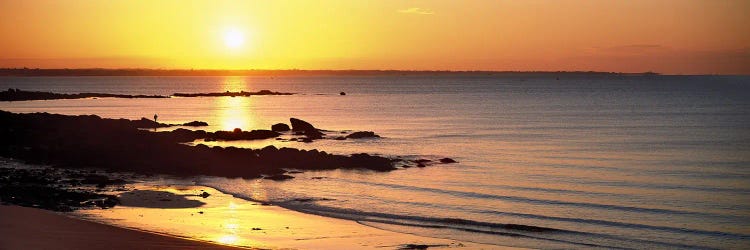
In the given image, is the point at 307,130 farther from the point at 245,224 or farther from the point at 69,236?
the point at 69,236

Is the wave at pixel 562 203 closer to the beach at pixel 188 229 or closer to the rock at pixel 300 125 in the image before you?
the beach at pixel 188 229

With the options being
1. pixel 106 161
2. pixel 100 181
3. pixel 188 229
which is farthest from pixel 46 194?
pixel 106 161

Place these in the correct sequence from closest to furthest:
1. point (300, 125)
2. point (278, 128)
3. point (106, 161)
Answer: point (106, 161) → point (300, 125) → point (278, 128)

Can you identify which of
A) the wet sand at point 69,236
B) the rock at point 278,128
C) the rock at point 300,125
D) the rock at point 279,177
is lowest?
the rock at point 279,177

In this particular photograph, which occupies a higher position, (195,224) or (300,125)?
(300,125)

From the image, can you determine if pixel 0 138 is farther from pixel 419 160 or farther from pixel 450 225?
pixel 450 225

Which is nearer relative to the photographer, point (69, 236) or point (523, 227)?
point (69, 236)

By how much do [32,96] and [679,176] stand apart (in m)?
109

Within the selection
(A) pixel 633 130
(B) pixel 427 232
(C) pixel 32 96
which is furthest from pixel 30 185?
(C) pixel 32 96

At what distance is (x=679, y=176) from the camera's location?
3334 cm

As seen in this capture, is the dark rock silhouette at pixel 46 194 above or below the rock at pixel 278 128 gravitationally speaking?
below

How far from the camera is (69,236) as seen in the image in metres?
17.3

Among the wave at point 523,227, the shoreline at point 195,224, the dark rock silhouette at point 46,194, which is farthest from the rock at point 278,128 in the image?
the wave at point 523,227

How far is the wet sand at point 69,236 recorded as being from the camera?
16250 millimetres
